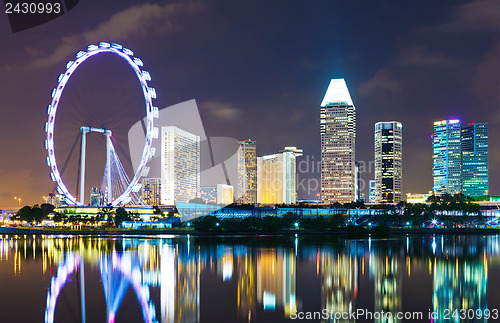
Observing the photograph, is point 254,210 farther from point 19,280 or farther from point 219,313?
point 219,313

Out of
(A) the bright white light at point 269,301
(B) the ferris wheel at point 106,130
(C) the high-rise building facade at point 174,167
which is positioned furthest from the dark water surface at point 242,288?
(C) the high-rise building facade at point 174,167

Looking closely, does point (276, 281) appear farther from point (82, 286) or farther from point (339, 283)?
point (82, 286)

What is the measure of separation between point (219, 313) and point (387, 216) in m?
79.3

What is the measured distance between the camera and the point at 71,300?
65.6 ft

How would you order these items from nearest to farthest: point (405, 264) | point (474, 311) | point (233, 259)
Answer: point (474, 311)
point (405, 264)
point (233, 259)

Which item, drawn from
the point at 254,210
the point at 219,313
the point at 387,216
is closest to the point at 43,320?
the point at 219,313

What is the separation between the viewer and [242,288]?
23.2 m

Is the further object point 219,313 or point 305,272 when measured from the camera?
point 305,272

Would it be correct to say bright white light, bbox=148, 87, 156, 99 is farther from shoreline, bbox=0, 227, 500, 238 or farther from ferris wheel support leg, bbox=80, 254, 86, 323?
ferris wheel support leg, bbox=80, 254, 86, 323

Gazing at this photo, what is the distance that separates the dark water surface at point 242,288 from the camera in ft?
58.9

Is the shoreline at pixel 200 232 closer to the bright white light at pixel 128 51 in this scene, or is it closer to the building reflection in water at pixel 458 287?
the bright white light at pixel 128 51

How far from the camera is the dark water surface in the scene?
17.9 meters

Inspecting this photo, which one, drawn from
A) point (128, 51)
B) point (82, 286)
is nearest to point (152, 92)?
point (128, 51)

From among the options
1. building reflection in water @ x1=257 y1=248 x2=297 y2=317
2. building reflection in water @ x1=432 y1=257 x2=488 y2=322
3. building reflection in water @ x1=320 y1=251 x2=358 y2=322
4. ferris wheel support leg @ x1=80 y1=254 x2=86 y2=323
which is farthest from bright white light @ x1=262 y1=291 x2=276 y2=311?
ferris wheel support leg @ x1=80 y1=254 x2=86 y2=323
